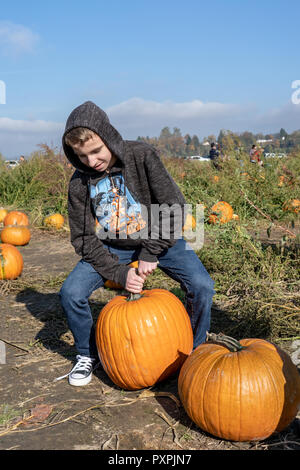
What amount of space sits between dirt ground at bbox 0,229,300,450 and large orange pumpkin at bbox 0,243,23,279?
1378mm

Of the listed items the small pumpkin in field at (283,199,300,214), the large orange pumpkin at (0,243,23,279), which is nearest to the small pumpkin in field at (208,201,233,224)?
the small pumpkin in field at (283,199,300,214)

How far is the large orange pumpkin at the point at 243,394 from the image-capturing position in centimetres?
207

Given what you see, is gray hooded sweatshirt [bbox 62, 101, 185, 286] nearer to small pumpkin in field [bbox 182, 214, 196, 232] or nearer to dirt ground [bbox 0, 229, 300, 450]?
dirt ground [bbox 0, 229, 300, 450]

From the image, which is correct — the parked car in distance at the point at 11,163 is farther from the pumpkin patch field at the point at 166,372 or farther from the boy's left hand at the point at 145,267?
the boy's left hand at the point at 145,267

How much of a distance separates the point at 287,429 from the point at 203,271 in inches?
42.9

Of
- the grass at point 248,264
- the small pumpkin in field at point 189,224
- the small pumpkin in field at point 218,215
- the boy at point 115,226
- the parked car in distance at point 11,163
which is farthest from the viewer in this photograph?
the parked car in distance at point 11,163

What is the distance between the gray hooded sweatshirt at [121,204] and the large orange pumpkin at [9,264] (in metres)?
2.43

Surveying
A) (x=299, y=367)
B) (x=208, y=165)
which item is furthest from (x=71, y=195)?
(x=208, y=165)

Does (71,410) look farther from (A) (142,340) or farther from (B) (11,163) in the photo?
(B) (11,163)

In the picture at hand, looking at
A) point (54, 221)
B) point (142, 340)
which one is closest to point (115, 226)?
point (142, 340)

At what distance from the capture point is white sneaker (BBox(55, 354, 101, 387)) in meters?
2.78

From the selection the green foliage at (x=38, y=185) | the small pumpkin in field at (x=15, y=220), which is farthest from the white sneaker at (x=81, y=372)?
the green foliage at (x=38, y=185)

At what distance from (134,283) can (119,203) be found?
60 centimetres

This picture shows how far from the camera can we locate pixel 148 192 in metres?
3.00
